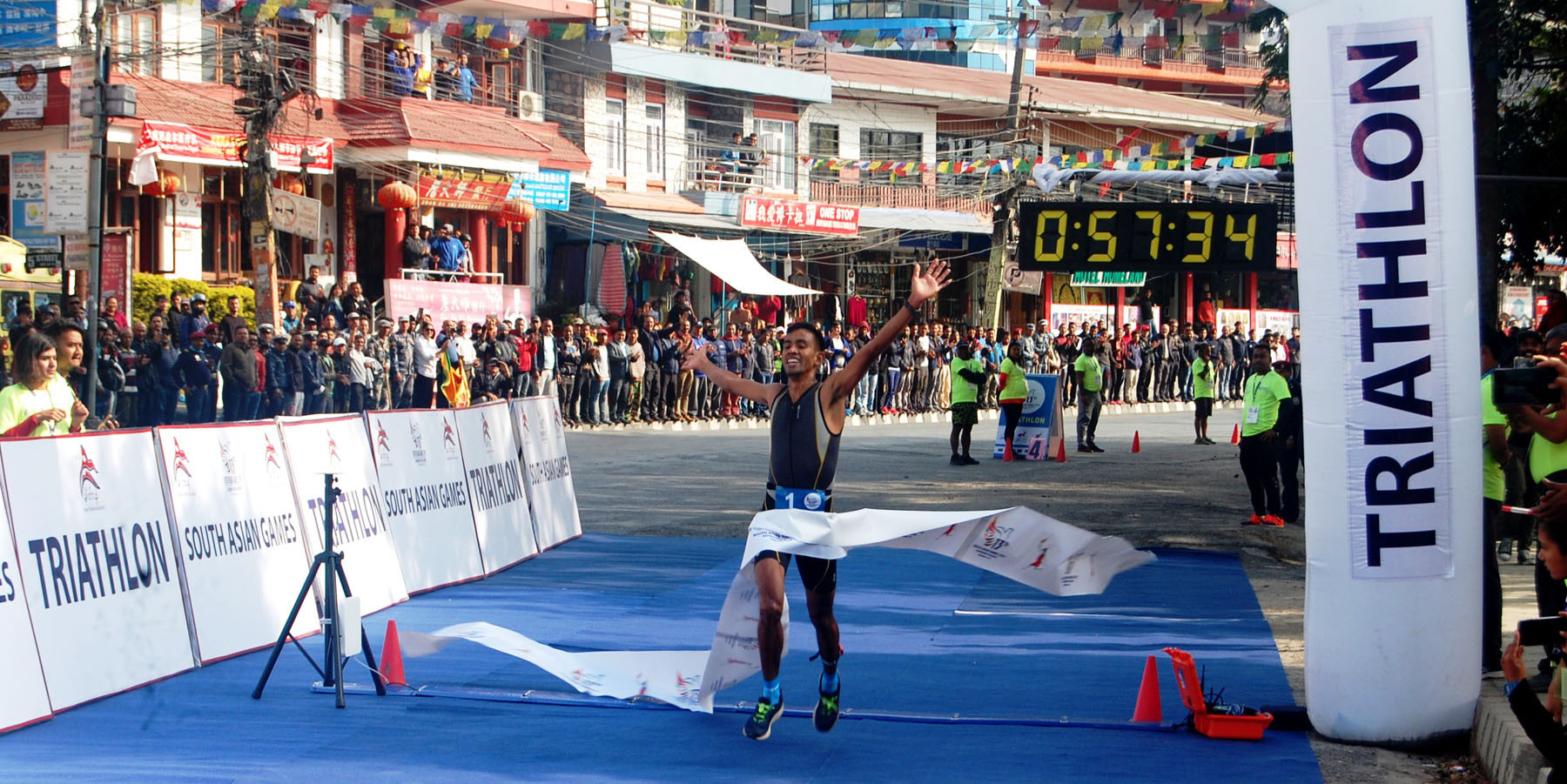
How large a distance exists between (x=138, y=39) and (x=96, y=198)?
1023 centimetres

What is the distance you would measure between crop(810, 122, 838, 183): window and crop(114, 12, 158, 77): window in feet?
61.5

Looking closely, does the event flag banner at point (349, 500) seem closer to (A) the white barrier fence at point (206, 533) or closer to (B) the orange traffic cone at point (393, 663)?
(A) the white barrier fence at point (206, 533)

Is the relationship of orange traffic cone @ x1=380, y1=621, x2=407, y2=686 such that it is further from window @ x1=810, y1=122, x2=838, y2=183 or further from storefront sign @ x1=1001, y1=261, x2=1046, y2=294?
window @ x1=810, y1=122, x2=838, y2=183

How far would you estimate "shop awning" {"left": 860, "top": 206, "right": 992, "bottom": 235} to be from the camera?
41.9 meters

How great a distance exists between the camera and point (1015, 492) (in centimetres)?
1812

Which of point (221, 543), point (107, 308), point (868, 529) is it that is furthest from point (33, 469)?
point (107, 308)

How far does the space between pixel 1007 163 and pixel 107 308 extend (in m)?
14.5

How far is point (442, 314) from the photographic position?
29.0 meters

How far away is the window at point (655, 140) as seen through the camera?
38.2 m

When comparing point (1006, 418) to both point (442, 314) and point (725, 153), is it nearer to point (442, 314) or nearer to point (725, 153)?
point (442, 314)

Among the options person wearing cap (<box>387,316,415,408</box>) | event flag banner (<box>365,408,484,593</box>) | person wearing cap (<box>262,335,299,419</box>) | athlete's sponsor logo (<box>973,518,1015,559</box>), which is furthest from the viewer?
person wearing cap (<box>387,316,415,408</box>)

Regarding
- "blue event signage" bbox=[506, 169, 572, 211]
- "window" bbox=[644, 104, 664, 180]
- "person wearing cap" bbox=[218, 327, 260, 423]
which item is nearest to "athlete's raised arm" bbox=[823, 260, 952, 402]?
"person wearing cap" bbox=[218, 327, 260, 423]

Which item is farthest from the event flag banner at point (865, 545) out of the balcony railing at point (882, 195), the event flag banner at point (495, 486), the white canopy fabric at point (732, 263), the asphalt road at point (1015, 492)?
the balcony railing at point (882, 195)

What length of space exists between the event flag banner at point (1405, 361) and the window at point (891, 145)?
3678cm
